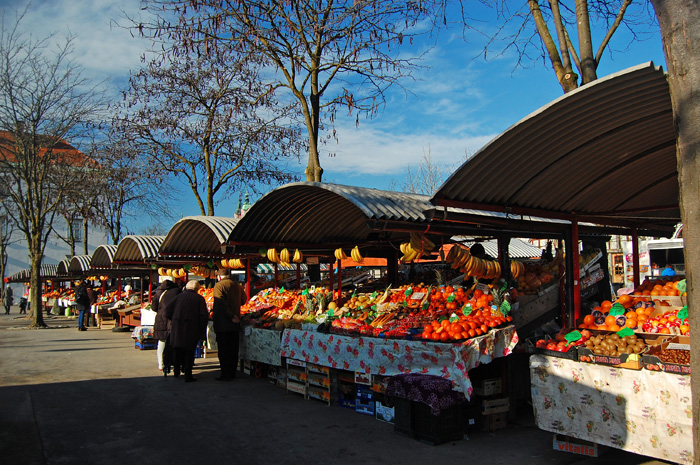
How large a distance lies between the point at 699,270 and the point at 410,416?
13.1 ft

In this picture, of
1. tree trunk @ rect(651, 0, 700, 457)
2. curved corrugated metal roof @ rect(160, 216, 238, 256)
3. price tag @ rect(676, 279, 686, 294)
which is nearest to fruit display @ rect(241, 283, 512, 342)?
price tag @ rect(676, 279, 686, 294)

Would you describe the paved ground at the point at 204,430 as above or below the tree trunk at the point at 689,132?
below

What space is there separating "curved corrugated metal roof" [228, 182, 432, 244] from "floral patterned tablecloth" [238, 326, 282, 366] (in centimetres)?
205

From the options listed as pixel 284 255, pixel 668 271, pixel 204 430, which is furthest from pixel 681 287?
pixel 668 271

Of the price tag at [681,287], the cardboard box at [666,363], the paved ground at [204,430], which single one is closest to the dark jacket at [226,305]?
the paved ground at [204,430]

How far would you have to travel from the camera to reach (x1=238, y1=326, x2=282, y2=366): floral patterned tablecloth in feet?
28.7

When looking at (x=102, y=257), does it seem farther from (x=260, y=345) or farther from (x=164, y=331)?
(x=260, y=345)

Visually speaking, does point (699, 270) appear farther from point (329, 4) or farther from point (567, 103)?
point (329, 4)

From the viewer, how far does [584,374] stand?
5047 millimetres

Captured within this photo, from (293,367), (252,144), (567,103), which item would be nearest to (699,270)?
(567,103)

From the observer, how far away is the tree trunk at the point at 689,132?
8.34 feet

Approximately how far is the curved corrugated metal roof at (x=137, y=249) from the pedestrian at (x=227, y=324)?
6.53 meters

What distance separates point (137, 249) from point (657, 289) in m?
15.2

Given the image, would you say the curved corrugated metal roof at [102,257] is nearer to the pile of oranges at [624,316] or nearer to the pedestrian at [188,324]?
the pedestrian at [188,324]
